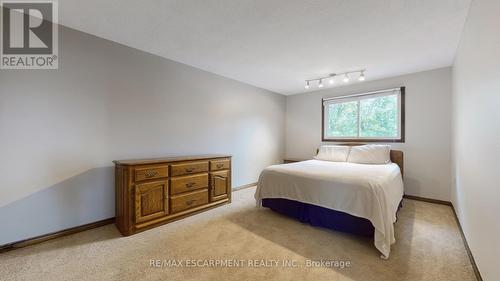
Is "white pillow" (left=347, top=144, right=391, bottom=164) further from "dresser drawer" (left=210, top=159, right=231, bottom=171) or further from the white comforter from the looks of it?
"dresser drawer" (left=210, top=159, right=231, bottom=171)

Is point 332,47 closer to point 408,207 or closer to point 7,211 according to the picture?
point 408,207

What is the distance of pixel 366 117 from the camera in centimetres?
420

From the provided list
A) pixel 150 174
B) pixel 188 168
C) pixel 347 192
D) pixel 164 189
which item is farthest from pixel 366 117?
pixel 150 174

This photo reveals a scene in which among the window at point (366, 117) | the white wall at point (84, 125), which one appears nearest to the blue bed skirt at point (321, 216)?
the white wall at point (84, 125)

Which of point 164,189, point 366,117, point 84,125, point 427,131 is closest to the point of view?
point 84,125

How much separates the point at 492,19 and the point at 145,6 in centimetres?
259

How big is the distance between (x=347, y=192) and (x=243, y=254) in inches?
48.6

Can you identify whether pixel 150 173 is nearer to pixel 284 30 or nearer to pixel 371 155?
pixel 284 30

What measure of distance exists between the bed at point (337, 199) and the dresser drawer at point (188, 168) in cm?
88

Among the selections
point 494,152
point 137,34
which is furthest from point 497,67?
point 137,34

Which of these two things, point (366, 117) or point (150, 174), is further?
point (366, 117)

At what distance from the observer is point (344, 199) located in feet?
7.23

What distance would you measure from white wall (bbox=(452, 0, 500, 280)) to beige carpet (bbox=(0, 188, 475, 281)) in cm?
35

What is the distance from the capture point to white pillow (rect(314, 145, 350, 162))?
3885 mm
